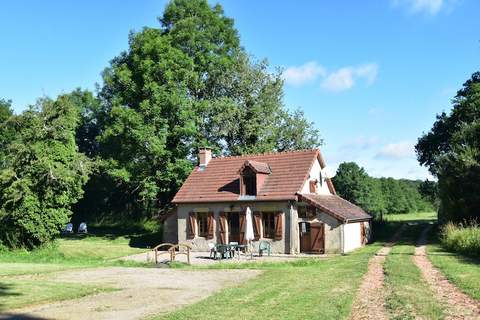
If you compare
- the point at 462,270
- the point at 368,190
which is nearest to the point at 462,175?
the point at 462,270

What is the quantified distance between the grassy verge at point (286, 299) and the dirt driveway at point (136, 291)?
2.69 feet

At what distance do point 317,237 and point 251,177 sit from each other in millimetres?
5580

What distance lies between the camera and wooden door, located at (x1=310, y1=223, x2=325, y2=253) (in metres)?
29.4

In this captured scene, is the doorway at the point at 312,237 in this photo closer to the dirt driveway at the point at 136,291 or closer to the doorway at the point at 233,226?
the doorway at the point at 233,226

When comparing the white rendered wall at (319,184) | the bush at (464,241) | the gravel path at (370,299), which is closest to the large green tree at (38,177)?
the white rendered wall at (319,184)

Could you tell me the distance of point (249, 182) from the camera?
106ft

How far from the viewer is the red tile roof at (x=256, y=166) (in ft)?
102

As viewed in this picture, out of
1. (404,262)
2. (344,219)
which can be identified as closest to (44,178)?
(344,219)

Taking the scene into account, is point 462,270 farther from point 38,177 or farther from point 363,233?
point 38,177

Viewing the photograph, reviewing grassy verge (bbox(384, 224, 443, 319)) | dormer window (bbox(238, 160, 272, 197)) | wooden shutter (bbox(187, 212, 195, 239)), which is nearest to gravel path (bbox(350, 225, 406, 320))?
grassy verge (bbox(384, 224, 443, 319))

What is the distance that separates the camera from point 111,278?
1783 centimetres

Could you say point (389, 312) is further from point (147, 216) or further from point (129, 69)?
point (147, 216)

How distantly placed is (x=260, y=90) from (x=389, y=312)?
35.0 metres

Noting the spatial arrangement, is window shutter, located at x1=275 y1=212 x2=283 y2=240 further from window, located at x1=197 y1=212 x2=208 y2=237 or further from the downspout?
window, located at x1=197 y1=212 x2=208 y2=237
